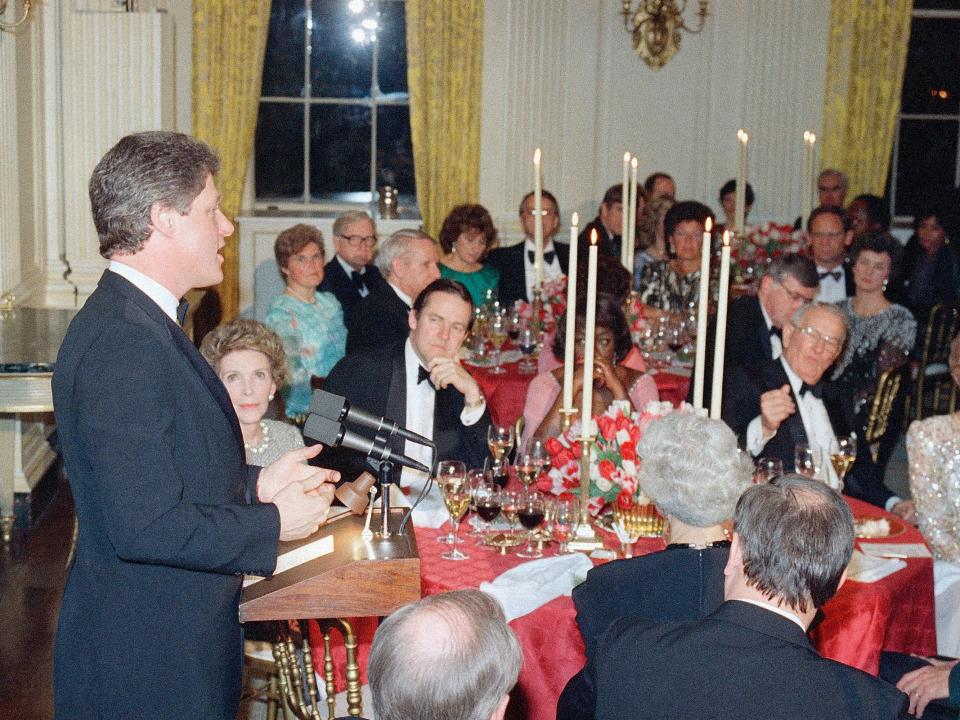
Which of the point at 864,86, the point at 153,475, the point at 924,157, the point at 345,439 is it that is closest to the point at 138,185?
the point at 153,475

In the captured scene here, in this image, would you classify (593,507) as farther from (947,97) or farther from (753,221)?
(947,97)

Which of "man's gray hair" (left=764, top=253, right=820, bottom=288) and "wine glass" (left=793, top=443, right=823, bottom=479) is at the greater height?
"man's gray hair" (left=764, top=253, right=820, bottom=288)

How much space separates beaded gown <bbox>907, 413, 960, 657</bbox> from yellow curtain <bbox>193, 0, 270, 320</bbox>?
5.89m

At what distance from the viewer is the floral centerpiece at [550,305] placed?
5.89 metres

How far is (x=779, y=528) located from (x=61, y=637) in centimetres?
128

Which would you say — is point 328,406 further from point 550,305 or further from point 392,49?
point 392,49

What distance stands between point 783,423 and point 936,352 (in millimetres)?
3421

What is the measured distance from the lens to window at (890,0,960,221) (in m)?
9.91

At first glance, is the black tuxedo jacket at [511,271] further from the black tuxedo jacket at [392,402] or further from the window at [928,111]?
the window at [928,111]

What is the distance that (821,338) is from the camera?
164 inches

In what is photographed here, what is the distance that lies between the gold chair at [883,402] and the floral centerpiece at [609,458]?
2.34m

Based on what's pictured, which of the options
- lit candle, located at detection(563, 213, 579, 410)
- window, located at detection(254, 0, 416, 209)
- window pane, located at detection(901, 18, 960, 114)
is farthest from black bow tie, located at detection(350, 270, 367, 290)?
window pane, located at detection(901, 18, 960, 114)

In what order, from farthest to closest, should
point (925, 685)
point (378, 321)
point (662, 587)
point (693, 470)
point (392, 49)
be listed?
point (392, 49) → point (378, 321) → point (925, 685) → point (693, 470) → point (662, 587)

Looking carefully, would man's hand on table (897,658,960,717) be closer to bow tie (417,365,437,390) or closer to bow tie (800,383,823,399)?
bow tie (800,383,823,399)
